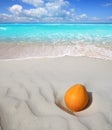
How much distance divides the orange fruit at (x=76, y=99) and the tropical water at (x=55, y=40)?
3.62 feet

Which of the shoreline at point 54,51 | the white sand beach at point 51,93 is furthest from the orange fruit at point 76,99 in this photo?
the shoreline at point 54,51

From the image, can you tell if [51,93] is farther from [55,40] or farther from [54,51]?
[55,40]

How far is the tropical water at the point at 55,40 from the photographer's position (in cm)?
215

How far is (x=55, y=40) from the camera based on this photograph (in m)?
2.29

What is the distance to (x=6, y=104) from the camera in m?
0.99

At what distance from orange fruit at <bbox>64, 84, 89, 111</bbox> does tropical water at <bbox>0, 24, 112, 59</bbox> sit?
3.62 feet

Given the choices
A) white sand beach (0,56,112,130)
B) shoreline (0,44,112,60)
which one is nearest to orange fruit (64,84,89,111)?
white sand beach (0,56,112,130)

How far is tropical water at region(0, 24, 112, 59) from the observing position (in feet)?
7.06

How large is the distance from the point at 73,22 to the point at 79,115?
1.63 metres

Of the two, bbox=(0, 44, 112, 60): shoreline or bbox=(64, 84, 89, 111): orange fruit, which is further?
→ bbox=(0, 44, 112, 60): shoreline

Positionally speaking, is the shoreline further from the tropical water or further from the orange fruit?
the orange fruit

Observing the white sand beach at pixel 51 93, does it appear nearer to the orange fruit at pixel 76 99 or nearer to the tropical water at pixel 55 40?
the orange fruit at pixel 76 99

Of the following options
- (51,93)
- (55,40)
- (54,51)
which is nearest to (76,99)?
(51,93)

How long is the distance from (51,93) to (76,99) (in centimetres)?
18
